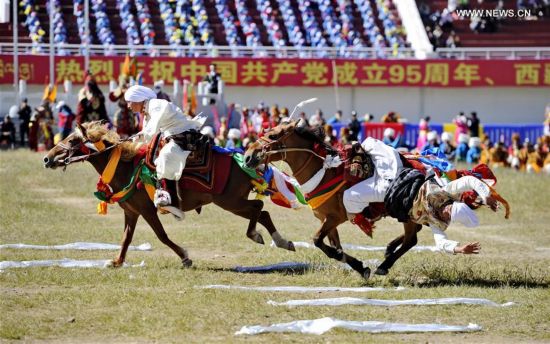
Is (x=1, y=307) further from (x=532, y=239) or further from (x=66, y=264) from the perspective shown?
(x=532, y=239)

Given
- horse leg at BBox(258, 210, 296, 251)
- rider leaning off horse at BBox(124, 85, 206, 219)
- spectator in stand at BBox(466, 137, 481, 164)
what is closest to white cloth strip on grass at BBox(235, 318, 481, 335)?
horse leg at BBox(258, 210, 296, 251)

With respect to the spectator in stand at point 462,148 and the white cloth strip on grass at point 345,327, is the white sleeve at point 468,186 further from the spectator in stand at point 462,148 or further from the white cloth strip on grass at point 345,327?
the spectator in stand at point 462,148

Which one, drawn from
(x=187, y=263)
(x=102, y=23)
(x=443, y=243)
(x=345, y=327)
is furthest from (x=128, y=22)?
(x=345, y=327)

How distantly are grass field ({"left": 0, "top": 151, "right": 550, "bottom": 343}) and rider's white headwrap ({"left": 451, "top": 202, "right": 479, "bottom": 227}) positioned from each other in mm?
726

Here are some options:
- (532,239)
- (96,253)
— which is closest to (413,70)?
(532,239)

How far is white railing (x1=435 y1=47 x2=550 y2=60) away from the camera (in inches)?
1624

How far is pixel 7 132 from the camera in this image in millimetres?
32375

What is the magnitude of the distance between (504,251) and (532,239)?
1.43 metres

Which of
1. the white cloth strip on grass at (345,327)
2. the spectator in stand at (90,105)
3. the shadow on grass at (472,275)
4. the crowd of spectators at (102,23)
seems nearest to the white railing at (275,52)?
the crowd of spectators at (102,23)

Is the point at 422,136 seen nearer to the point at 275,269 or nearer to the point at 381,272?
the point at 275,269

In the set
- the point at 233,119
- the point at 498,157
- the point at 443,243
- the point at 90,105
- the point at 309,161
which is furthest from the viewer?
the point at 233,119

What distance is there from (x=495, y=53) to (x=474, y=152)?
1440cm

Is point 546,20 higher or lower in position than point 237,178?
higher

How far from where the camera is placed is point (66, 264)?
1253 cm
